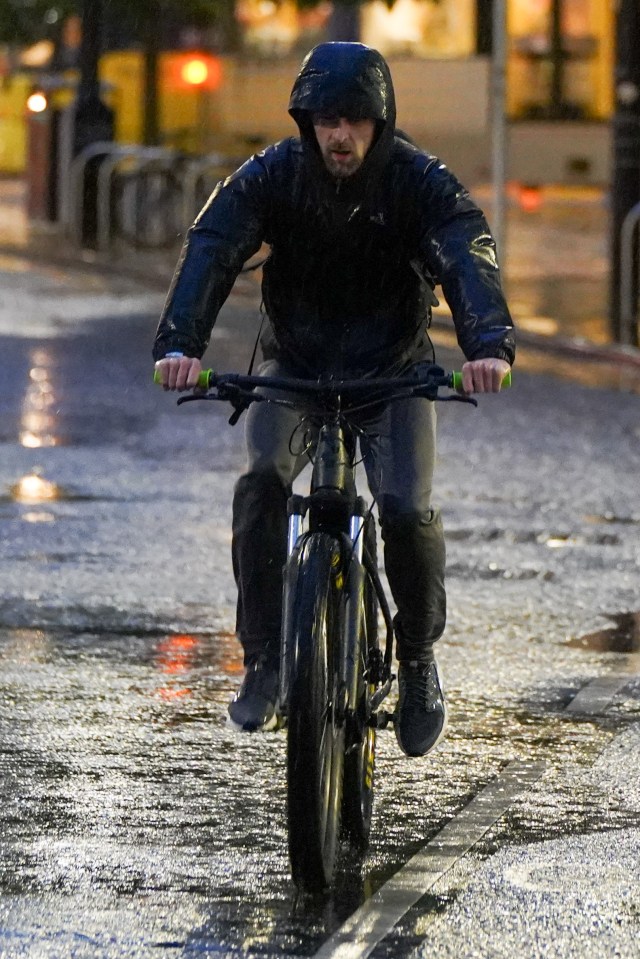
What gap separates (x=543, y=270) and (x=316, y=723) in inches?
831

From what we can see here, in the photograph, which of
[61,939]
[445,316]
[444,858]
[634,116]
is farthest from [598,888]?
[445,316]

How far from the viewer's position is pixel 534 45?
120ft

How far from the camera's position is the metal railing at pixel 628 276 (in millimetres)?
18234

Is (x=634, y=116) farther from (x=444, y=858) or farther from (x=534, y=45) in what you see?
(x=534, y=45)

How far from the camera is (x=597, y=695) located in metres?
7.08

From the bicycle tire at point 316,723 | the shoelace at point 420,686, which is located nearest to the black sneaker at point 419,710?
the shoelace at point 420,686

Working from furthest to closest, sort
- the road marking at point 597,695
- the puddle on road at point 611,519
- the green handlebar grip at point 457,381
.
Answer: the puddle on road at point 611,519 < the road marking at point 597,695 < the green handlebar grip at point 457,381

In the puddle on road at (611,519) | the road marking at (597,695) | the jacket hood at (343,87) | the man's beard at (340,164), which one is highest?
the jacket hood at (343,87)

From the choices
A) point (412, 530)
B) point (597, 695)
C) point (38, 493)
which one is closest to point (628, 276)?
point (38, 493)

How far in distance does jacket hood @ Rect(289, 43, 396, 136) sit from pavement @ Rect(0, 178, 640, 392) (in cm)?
1053

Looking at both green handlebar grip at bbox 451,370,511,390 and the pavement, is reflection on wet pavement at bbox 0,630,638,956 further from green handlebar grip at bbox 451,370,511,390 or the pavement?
the pavement

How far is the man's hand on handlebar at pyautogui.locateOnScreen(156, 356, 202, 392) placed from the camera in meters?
5.17

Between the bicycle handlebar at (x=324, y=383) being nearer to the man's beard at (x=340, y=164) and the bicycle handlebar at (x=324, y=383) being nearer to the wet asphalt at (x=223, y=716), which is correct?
the man's beard at (x=340, y=164)

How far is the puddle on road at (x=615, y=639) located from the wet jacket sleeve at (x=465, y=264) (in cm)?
262
